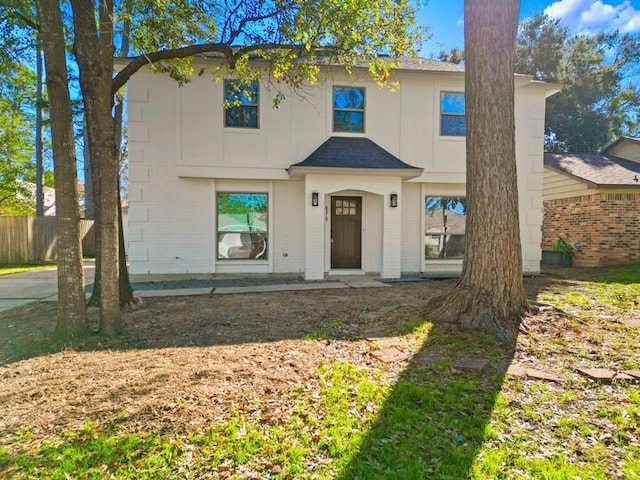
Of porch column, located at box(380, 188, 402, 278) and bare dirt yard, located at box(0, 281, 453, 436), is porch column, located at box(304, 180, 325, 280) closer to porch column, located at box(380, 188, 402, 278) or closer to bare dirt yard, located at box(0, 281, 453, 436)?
porch column, located at box(380, 188, 402, 278)

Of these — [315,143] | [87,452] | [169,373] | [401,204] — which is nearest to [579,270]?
[401,204]

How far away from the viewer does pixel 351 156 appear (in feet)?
31.9

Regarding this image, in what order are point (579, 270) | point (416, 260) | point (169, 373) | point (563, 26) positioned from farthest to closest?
point (563, 26)
point (579, 270)
point (416, 260)
point (169, 373)

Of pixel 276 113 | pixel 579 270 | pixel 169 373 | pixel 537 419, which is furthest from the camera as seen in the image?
pixel 579 270

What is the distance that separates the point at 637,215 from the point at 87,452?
50.5ft

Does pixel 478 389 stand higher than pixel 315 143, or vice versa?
pixel 315 143

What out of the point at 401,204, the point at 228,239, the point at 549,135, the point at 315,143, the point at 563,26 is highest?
the point at 563,26

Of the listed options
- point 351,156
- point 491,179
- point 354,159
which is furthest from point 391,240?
point 491,179

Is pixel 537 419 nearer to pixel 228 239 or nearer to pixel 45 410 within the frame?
pixel 45 410

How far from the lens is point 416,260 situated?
35.3 ft

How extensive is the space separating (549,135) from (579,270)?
54.7 feet

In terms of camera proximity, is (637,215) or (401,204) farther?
(637,215)

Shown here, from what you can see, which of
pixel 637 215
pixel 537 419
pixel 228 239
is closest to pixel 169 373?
pixel 537 419

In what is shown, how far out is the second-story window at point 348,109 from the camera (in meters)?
10.3
